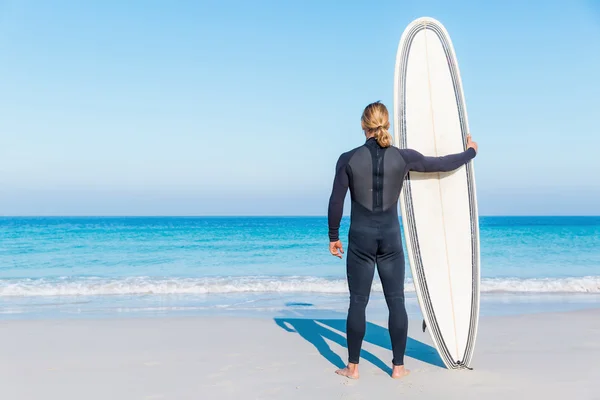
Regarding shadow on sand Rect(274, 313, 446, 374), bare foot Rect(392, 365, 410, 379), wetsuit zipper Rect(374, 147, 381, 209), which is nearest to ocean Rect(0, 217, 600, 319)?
shadow on sand Rect(274, 313, 446, 374)

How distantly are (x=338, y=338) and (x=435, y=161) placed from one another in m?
2.00

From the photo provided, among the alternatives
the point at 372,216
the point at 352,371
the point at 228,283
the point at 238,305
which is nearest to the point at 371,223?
the point at 372,216

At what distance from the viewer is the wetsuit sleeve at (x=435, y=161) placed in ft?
10.7

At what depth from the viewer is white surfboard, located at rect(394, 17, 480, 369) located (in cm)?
354

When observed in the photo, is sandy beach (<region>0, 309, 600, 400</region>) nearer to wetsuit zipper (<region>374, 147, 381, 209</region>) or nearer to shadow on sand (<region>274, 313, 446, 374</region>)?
shadow on sand (<region>274, 313, 446, 374</region>)

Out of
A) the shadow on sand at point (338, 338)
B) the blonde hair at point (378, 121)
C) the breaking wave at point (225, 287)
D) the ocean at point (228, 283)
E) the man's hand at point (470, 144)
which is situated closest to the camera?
the blonde hair at point (378, 121)

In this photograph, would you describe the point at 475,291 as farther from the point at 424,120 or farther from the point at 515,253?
the point at 515,253

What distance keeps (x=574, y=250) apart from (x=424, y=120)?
19203 mm

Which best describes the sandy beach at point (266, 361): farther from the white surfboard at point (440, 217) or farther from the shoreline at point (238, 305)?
the shoreline at point (238, 305)

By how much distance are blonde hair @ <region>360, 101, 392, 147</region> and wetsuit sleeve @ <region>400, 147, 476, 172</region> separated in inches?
8.4

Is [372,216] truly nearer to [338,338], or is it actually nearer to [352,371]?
[352,371]

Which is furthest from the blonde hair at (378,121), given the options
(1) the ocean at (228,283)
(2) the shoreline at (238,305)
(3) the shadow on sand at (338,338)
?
(1) the ocean at (228,283)

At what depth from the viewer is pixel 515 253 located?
18.2 metres

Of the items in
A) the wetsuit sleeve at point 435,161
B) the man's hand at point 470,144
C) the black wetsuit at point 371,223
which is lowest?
the black wetsuit at point 371,223
